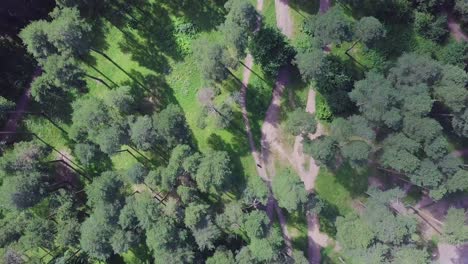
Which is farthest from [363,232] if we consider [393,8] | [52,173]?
[52,173]

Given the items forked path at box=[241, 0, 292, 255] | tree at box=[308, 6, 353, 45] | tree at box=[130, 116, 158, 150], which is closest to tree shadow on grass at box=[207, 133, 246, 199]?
forked path at box=[241, 0, 292, 255]

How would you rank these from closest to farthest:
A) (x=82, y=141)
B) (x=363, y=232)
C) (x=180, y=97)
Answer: (x=363, y=232) < (x=82, y=141) < (x=180, y=97)

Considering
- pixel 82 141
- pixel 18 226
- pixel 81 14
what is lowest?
pixel 18 226

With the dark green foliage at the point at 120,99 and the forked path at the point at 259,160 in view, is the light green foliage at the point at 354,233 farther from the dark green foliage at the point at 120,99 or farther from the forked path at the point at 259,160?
the dark green foliage at the point at 120,99

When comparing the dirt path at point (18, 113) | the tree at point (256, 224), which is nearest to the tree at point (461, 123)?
the tree at point (256, 224)

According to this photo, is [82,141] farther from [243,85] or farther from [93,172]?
[243,85]

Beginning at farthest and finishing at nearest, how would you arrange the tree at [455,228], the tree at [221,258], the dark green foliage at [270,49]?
the dark green foliage at [270,49], the tree at [455,228], the tree at [221,258]

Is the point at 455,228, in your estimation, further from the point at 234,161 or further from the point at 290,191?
the point at 234,161
